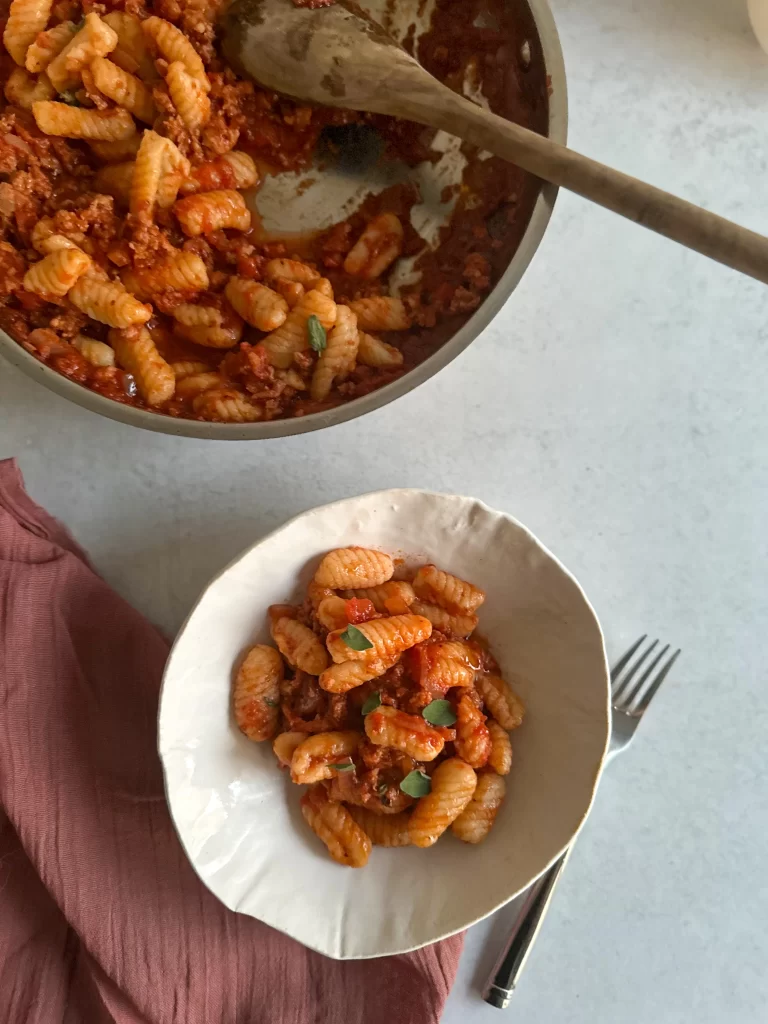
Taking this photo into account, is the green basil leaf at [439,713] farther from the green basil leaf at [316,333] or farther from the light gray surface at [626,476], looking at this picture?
the green basil leaf at [316,333]

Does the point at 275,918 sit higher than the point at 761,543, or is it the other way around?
the point at 761,543

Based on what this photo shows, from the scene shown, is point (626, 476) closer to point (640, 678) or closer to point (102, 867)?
point (640, 678)

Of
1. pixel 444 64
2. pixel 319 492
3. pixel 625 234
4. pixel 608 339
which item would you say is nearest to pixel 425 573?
pixel 319 492

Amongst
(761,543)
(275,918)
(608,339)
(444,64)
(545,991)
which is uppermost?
(444,64)

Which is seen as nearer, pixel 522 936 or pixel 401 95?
pixel 401 95

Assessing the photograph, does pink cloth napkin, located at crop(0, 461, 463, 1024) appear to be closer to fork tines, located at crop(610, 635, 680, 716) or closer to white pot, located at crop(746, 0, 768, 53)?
fork tines, located at crop(610, 635, 680, 716)

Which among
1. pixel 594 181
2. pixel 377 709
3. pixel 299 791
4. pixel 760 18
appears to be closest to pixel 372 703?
pixel 377 709

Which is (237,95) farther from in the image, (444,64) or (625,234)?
(625,234)

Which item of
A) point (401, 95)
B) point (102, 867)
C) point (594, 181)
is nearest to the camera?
point (594, 181)
